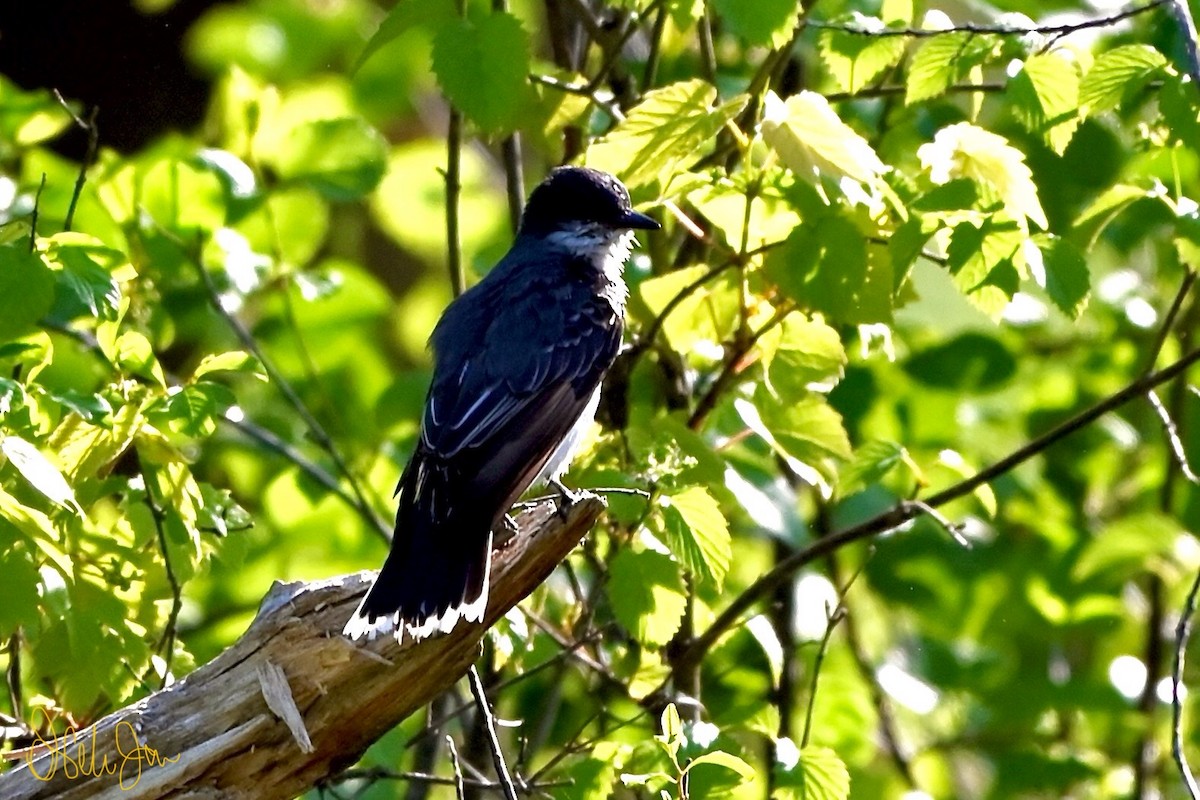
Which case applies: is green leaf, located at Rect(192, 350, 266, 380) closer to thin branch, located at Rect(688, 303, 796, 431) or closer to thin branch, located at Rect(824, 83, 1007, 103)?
thin branch, located at Rect(688, 303, 796, 431)

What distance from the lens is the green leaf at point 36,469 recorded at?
9.47 feet

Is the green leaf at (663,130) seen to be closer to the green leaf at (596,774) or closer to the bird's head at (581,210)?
the bird's head at (581,210)

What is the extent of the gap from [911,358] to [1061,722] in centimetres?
167

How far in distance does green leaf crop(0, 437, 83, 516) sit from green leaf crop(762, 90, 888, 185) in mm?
1534

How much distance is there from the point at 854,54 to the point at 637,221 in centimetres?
73

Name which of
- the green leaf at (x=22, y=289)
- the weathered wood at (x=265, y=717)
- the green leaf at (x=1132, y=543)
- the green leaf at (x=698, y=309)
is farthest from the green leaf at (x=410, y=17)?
the green leaf at (x=1132, y=543)

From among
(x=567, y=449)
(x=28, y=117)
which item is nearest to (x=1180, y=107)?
(x=567, y=449)

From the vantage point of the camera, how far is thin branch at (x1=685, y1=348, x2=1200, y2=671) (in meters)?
3.92

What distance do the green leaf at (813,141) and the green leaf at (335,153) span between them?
172 centimetres

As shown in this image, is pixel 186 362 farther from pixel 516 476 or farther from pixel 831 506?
pixel 516 476

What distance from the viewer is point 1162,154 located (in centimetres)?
407

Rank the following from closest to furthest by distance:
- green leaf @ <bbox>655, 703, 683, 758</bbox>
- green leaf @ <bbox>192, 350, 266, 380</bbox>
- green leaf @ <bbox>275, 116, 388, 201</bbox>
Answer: green leaf @ <bbox>655, 703, 683, 758</bbox>
green leaf @ <bbox>192, 350, 266, 380</bbox>
green leaf @ <bbox>275, 116, 388, 201</bbox>

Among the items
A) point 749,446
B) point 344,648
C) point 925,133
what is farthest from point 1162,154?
point 344,648
